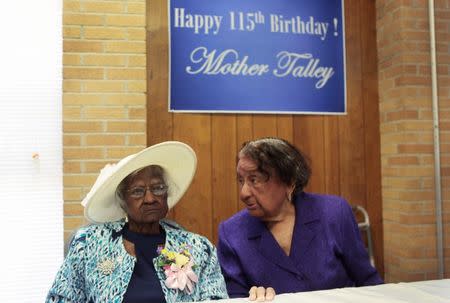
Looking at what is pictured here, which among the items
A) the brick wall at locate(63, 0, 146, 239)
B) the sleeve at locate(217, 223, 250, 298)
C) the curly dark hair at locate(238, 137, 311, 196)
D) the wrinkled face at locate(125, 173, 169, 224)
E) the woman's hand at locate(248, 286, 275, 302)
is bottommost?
the sleeve at locate(217, 223, 250, 298)

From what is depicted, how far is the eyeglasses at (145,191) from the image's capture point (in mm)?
1696

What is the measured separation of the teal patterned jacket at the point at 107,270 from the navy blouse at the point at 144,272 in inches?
0.8

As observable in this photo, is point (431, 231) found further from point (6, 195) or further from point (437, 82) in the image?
point (6, 195)

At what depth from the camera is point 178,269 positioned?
1605 millimetres

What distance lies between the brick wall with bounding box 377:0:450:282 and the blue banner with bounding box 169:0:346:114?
35 centimetres

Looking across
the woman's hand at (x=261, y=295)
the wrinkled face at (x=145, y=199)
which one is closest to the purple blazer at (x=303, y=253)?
the wrinkled face at (x=145, y=199)

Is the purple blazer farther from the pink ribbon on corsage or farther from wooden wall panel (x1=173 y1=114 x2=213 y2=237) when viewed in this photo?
wooden wall panel (x1=173 y1=114 x2=213 y2=237)

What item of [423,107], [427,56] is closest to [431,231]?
[423,107]

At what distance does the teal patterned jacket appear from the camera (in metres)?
1.54

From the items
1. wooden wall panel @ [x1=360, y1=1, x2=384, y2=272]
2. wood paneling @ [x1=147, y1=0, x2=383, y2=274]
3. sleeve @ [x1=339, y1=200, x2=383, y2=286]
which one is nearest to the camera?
sleeve @ [x1=339, y1=200, x2=383, y2=286]

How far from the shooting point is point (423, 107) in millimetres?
2910

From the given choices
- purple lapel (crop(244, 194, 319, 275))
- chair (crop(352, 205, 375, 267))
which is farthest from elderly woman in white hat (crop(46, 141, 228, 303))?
chair (crop(352, 205, 375, 267))

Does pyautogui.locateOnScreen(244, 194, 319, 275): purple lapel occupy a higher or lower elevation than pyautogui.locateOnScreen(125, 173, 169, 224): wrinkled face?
lower

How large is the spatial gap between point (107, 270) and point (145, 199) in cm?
28
